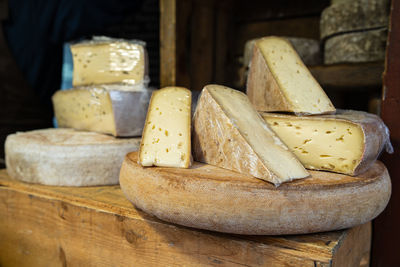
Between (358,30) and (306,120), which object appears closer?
(306,120)

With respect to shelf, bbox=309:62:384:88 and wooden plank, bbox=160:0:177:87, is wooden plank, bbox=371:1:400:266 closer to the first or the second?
shelf, bbox=309:62:384:88

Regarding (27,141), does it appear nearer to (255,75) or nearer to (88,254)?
(88,254)

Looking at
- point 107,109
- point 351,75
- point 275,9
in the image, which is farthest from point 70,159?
point 275,9

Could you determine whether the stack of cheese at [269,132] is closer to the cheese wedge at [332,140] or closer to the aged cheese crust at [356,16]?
the cheese wedge at [332,140]

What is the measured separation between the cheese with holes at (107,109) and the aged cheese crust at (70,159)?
66mm

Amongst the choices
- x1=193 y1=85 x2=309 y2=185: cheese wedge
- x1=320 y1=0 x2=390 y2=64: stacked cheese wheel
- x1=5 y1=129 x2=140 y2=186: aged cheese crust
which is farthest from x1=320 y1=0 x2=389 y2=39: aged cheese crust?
x1=5 y1=129 x2=140 y2=186: aged cheese crust

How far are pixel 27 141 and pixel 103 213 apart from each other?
1.54ft

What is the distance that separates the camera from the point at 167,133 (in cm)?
93

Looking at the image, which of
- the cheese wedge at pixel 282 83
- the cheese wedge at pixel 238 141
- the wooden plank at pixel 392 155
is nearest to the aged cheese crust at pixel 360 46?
the wooden plank at pixel 392 155

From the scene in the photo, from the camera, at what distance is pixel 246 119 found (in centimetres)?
92

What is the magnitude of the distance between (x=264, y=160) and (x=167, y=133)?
287mm

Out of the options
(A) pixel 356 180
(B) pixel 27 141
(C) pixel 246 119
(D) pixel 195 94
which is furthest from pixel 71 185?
(A) pixel 356 180

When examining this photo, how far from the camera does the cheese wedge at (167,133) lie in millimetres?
897

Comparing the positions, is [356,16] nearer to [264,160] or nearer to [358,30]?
[358,30]
